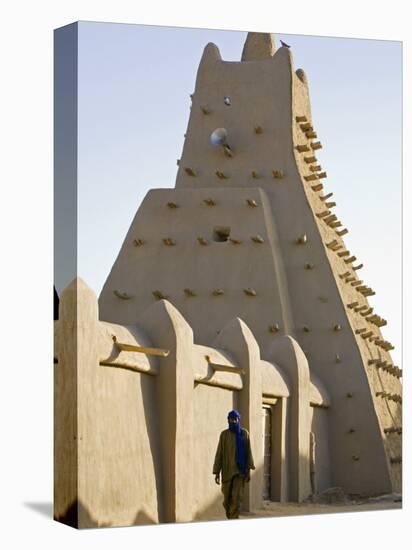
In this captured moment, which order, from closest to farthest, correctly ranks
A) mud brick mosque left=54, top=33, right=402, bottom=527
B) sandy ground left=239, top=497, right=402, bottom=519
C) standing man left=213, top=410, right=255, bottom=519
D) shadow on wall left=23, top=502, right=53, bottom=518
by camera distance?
shadow on wall left=23, top=502, right=53, bottom=518 < standing man left=213, top=410, right=255, bottom=519 < sandy ground left=239, top=497, right=402, bottom=519 < mud brick mosque left=54, top=33, right=402, bottom=527

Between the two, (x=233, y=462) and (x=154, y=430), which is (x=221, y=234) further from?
(x=154, y=430)

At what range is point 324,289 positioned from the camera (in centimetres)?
2361

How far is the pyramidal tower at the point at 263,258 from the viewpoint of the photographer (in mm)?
23094

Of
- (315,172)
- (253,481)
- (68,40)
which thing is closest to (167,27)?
(68,40)

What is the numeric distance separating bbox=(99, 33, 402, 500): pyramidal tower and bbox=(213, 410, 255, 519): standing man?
15.0 ft

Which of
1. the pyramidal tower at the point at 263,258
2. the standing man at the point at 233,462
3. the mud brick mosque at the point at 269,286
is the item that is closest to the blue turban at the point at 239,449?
the standing man at the point at 233,462

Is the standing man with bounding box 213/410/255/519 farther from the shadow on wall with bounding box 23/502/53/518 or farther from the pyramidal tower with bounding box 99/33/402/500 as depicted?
the pyramidal tower with bounding box 99/33/402/500

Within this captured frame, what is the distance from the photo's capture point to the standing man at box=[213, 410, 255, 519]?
58.3ft

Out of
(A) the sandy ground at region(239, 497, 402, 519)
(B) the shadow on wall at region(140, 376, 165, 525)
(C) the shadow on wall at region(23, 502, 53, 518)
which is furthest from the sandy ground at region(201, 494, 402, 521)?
(C) the shadow on wall at region(23, 502, 53, 518)

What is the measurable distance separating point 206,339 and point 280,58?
4.88 meters

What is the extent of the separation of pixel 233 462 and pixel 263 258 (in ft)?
19.7

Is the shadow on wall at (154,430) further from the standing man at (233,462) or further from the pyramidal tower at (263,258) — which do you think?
the pyramidal tower at (263,258)

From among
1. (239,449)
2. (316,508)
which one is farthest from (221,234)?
(239,449)

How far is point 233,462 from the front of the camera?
17.9 metres
